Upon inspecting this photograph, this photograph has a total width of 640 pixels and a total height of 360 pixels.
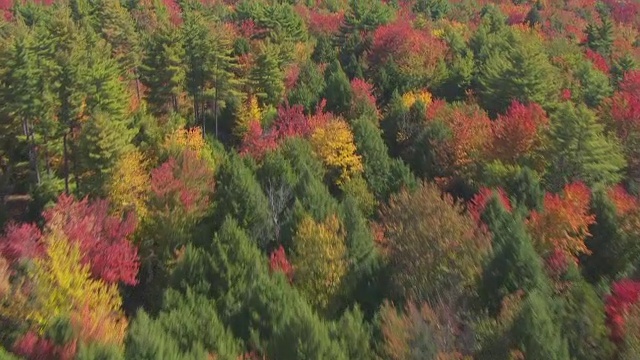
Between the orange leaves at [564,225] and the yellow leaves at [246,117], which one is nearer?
the orange leaves at [564,225]

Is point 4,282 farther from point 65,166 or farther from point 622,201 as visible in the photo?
point 622,201

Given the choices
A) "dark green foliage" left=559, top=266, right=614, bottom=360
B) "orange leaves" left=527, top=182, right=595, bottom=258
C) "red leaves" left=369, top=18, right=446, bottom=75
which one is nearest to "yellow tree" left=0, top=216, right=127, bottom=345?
"dark green foliage" left=559, top=266, right=614, bottom=360

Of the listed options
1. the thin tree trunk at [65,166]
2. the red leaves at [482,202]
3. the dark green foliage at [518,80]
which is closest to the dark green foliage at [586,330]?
the red leaves at [482,202]

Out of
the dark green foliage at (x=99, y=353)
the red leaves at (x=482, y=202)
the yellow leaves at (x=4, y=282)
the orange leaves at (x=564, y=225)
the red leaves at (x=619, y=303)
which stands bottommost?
the yellow leaves at (x=4, y=282)

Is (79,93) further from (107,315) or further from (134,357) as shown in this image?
(134,357)

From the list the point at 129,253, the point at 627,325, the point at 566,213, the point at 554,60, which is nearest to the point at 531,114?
the point at 566,213

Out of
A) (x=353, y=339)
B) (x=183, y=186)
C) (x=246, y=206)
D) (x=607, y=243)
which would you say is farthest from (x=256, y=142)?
(x=353, y=339)

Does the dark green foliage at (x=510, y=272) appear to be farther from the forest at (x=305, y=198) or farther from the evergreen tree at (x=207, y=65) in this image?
the evergreen tree at (x=207, y=65)
